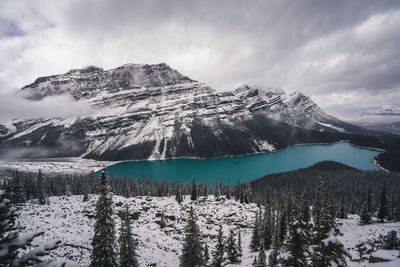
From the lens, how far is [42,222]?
8319 centimetres

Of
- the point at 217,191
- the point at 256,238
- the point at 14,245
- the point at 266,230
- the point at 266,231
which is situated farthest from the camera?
the point at 217,191

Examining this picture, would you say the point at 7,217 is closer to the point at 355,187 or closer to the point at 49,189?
the point at 49,189

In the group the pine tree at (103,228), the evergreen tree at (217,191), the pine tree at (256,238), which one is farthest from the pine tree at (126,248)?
the evergreen tree at (217,191)

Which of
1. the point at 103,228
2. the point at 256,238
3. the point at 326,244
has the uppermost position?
the point at 326,244

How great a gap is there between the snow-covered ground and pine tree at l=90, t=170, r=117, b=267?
3172 cm

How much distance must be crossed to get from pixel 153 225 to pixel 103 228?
2816 inches

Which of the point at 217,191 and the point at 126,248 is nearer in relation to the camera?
the point at 126,248

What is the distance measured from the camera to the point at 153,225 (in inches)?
4028

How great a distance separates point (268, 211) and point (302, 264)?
7059 cm

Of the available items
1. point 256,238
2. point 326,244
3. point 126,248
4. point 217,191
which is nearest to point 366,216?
point 256,238

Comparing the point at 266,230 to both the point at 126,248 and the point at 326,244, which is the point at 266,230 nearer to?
the point at 126,248

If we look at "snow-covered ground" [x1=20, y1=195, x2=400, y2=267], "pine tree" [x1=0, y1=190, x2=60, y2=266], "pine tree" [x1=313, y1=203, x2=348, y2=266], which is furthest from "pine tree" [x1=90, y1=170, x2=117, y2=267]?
"snow-covered ground" [x1=20, y1=195, x2=400, y2=267]

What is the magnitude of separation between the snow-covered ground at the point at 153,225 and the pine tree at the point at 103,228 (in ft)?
104

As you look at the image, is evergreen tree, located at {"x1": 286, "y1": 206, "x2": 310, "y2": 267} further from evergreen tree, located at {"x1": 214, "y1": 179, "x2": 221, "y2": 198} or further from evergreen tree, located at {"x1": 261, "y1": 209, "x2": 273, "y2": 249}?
evergreen tree, located at {"x1": 214, "y1": 179, "x2": 221, "y2": 198}
